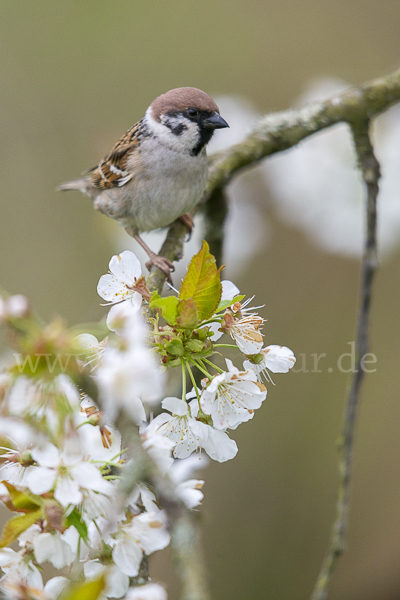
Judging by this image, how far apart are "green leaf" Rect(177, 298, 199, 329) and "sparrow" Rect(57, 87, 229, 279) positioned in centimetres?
122

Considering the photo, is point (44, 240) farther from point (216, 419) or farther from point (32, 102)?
point (216, 419)

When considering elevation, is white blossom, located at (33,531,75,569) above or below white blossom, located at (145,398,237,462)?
below

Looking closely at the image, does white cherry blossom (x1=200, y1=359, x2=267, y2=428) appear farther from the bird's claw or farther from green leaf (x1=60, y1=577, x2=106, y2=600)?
the bird's claw

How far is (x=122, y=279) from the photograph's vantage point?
1411 millimetres

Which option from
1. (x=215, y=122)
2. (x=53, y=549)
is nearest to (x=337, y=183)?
(x=215, y=122)

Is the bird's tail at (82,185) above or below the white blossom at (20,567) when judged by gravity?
above

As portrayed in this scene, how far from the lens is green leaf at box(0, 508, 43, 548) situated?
41.7 inches

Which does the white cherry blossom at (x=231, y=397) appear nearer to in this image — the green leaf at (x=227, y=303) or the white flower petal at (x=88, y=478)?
the green leaf at (x=227, y=303)

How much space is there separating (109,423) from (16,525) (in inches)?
10.3

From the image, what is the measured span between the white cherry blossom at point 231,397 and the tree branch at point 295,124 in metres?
1.13

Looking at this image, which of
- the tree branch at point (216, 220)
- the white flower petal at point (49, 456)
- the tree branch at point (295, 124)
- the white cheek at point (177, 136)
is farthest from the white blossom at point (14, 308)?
the white cheek at point (177, 136)

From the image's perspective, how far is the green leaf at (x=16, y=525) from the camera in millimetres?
1060

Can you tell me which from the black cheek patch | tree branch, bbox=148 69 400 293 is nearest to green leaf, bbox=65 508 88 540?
tree branch, bbox=148 69 400 293

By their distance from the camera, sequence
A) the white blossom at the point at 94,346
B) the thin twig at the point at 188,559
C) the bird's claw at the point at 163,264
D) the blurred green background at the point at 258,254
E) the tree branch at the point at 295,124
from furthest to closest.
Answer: the blurred green background at the point at 258,254 → the tree branch at the point at 295,124 → the bird's claw at the point at 163,264 → the white blossom at the point at 94,346 → the thin twig at the point at 188,559
